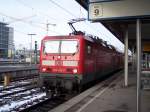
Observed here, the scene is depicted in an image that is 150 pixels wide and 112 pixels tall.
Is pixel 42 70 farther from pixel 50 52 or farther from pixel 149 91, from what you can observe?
pixel 149 91

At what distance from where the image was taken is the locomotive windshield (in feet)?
47.7

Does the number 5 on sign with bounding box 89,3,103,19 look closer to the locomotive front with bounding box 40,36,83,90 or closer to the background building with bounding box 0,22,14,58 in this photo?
the locomotive front with bounding box 40,36,83,90

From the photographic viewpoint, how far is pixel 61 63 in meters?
14.5

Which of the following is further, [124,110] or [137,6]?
[124,110]

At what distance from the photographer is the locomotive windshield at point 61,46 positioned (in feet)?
47.7

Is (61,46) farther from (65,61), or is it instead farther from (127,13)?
(127,13)

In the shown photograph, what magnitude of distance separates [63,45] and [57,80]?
1648 mm

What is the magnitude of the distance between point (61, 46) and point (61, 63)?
83 centimetres

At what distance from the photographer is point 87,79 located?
15461 millimetres

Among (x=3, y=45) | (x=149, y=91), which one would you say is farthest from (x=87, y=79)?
(x=3, y=45)

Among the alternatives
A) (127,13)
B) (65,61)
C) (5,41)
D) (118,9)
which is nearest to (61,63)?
(65,61)

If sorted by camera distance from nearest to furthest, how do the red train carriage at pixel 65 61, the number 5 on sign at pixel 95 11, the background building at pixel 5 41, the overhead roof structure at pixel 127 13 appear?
the overhead roof structure at pixel 127 13 → the number 5 on sign at pixel 95 11 → the red train carriage at pixel 65 61 → the background building at pixel 5 41

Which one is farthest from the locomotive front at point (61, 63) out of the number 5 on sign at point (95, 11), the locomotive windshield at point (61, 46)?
the number 5 on sign at point (95, 11)

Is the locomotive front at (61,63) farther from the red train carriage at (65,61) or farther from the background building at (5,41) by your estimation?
the background building at (5,41)
